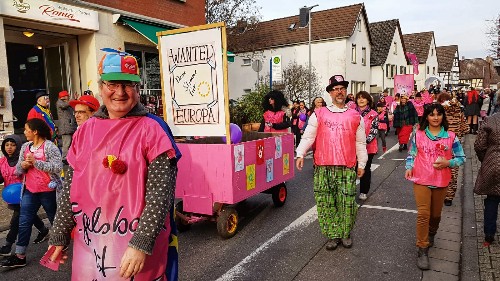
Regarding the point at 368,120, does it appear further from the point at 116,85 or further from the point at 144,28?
the point at 144,28

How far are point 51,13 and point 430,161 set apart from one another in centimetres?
957

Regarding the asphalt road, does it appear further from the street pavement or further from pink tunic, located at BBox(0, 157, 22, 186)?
pink tunic, located at BBox(0, 157, 22, 186)

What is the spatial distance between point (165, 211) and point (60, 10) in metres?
9.89

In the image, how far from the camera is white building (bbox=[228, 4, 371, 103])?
99.4 feet

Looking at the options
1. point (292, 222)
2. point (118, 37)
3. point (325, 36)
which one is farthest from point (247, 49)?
point (292, 222)

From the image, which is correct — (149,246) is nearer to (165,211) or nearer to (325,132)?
(165,211)

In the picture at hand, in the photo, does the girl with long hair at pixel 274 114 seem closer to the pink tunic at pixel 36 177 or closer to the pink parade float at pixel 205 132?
the pink parade float at pixel 205 132

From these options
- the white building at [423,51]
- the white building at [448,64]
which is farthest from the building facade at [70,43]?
the white building at [448,64]

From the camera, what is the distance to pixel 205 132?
504cm

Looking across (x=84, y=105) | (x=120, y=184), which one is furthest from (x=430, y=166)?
(x=84, y=105)

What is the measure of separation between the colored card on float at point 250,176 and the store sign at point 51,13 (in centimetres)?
731

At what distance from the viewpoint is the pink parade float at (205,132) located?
469 cm

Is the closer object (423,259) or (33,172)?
(423,259)

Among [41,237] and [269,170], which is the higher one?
Result: [269,170]
